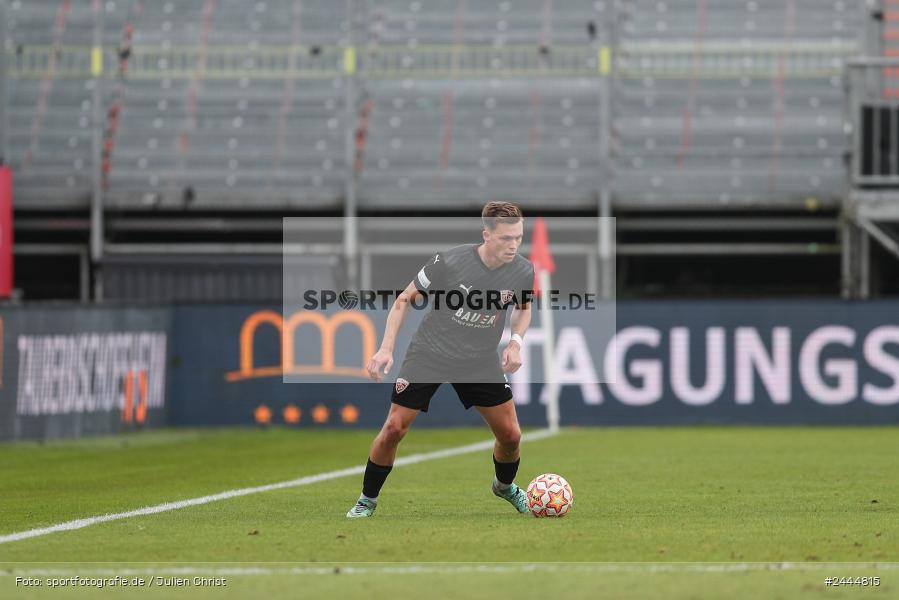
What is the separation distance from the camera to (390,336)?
10453 mm

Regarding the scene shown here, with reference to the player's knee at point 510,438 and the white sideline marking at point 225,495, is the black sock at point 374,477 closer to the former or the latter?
the player's knee at point 510,438

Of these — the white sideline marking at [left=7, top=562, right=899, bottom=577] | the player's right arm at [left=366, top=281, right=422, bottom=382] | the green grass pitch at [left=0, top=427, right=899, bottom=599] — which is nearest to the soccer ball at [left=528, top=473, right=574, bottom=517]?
the green grass pitch at [left=0, top=427, right=899, bottom=599]

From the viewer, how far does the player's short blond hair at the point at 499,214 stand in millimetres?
10414

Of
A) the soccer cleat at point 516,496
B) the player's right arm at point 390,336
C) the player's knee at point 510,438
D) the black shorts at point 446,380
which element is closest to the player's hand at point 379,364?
the player's right arm at point 390,336

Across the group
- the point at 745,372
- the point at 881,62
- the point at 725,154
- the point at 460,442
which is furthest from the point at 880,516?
the point at 725,154

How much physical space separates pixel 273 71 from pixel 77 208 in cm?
499

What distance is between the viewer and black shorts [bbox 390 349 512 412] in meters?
10.7

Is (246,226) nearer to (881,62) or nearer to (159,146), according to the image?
(159,146)

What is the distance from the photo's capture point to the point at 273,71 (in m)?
33.4

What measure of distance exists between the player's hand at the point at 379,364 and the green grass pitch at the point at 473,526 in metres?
0.91

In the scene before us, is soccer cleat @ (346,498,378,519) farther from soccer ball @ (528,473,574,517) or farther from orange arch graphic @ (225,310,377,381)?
orange arch graphic @ (225,310,377,381)

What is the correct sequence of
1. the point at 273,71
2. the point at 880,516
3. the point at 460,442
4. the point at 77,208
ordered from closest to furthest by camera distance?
the point at 880,516 < the point at 460,442 < the point at 77,208 < the point at 273,71

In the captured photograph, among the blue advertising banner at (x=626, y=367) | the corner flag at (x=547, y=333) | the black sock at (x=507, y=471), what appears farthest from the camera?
the blue advertising banner at (x=626, y=367)

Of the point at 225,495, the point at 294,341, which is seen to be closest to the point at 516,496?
the point at 225,495
